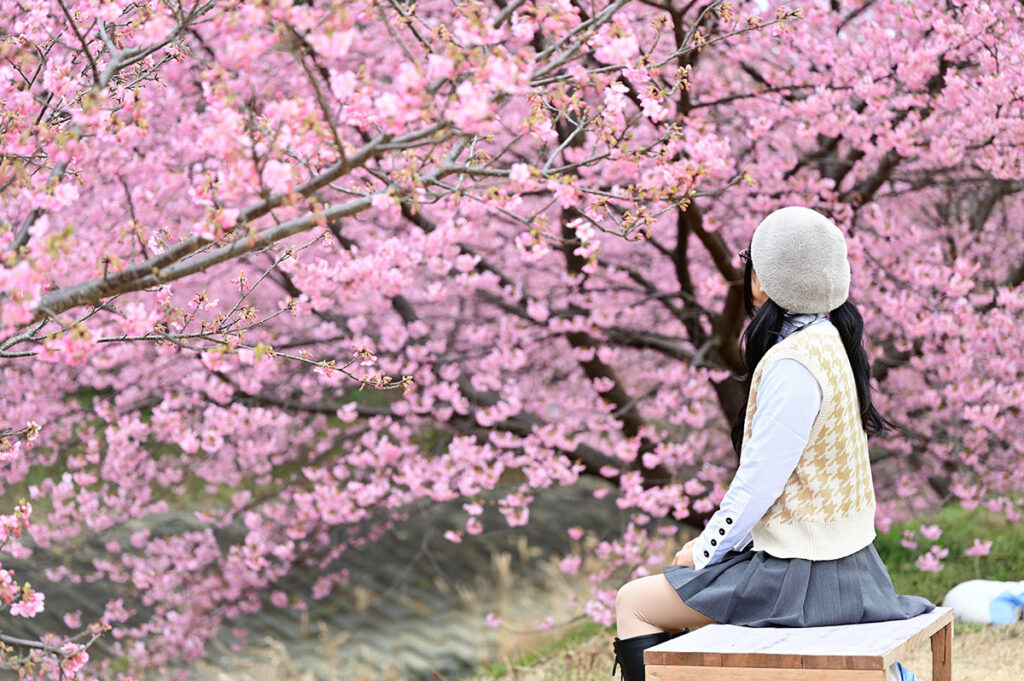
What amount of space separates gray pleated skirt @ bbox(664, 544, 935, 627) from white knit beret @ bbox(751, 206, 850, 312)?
580mm

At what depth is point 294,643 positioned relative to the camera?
22.9ft

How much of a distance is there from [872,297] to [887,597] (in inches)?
115

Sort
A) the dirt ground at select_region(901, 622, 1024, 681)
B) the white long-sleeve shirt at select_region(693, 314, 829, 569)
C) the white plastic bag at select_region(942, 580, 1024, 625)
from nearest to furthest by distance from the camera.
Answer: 1. the white long-sleeve shirt at select_region(693, 314, 829, 569)
2. the dirt ground at select_region(901, 622, 1024, 681)
3. the white plastic bag at select_region(942, 580, 1024, 625)

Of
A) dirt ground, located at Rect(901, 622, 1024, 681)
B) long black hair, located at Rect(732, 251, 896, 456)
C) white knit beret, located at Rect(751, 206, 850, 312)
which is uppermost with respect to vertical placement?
white knit beret, located at Rect(751, 206, 850, 312)

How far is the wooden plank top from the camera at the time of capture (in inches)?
77.4

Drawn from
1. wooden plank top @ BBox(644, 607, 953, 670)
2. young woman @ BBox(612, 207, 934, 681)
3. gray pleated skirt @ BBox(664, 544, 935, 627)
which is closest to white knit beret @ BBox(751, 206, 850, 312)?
young woman @ BBox(612, 207, 934, 681)

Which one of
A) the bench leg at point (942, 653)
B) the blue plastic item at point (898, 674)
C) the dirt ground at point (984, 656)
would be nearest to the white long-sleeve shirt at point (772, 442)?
the blue plastic item at point (898, 674)

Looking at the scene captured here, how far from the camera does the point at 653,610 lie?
2383 mm

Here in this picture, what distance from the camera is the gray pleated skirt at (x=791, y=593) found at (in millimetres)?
2271

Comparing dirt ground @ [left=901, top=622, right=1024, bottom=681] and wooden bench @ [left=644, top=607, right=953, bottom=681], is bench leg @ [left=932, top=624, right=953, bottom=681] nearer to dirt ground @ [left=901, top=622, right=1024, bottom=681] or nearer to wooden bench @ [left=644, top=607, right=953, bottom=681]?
wooden bench @ [left=644, top=607, right=953, bottom=681]

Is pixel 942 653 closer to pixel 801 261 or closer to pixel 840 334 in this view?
pixel 840 334

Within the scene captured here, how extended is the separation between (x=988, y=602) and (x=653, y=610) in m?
2.63

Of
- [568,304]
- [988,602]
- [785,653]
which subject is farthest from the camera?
[568,304]

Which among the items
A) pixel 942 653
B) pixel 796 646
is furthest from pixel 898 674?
pixel 796 646
